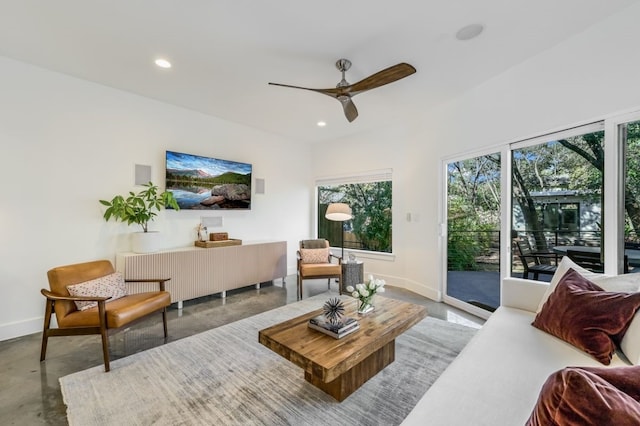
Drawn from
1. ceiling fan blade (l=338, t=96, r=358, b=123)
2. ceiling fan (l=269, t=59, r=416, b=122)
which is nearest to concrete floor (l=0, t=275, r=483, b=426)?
ceiling fan blade (l=338, t=96, r=358, b=123)

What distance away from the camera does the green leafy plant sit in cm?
328

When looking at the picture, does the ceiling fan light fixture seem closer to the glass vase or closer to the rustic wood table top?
the rustic wood table top

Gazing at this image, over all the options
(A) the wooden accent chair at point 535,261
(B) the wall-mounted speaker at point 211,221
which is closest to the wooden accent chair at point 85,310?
(B) the wall-mounted speaker at point 211,221

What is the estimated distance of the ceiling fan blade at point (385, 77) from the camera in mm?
2320

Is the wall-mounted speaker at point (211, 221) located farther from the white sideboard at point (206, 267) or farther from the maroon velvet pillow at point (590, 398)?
the maroon velvet pillow at point (590, 398)

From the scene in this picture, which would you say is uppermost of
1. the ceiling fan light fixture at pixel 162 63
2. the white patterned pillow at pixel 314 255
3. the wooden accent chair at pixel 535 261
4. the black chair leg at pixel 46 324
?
the ceiling fan light fixture at pixel 162 63

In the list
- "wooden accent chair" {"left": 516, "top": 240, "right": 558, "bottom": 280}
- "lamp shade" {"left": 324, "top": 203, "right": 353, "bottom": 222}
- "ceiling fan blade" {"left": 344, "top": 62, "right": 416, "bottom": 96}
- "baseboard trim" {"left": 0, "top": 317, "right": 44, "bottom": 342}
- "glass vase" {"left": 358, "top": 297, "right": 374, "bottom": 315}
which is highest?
"ceiling fan blade" {"left": 344, "top": 62, "right": 416, "bottom": 96}

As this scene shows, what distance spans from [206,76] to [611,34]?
371 centimetres

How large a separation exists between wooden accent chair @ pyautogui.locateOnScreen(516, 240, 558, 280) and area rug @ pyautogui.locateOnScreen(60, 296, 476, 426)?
1.08 metres

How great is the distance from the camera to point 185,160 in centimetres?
404

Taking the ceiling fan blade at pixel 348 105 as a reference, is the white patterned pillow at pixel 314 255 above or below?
below

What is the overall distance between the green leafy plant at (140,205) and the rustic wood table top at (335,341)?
8.12ft

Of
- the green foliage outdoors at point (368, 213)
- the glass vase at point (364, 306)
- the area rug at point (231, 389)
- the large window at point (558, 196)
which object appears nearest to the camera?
the area rug at point (231, 389)

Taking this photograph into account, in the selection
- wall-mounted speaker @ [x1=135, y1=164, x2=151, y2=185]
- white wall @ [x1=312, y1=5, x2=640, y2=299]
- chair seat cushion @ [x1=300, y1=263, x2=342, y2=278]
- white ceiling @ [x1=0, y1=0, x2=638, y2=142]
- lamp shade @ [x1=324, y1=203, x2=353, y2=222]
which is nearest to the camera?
white ceiling @ [x1=0, y1=0, x2=638, y2=142]
